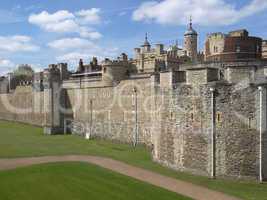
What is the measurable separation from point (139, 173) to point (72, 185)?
3713 millimetres

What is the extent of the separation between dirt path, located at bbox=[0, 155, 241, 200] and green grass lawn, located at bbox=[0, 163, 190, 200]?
0.60m

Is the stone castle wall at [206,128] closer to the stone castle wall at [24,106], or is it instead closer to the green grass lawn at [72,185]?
the green grass lawn at [72,185]

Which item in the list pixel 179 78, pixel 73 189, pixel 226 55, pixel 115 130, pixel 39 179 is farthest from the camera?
pixel 115 130

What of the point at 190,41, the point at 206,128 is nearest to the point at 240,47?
the point at 206,128

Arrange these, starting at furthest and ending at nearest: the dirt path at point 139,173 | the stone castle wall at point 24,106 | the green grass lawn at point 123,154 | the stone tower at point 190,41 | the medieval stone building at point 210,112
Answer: the stone tower at point 190,41, the stone castle wall at point 24,106, the medieval stone building at point 210,112, the green grass lawn at point 123,154, the dirt path at point 139,173

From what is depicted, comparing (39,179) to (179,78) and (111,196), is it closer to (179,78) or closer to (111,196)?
(111,196)

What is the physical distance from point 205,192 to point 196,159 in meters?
3.46

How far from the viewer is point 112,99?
113 feet

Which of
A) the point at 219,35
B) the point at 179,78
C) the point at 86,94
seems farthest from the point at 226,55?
the point at 86,94

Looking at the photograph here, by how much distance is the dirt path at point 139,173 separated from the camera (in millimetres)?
15141

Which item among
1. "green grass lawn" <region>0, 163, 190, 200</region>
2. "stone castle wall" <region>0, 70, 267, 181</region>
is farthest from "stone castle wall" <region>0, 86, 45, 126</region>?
"green grass lawn" <region>0, 163, 190, 200</region>

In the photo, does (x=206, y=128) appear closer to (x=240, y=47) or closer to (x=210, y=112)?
(x=210, y=112)

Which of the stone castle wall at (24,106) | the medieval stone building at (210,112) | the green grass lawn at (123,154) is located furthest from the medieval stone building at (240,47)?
the stone castle wall at (24,106)

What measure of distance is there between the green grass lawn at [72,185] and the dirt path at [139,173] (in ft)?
1.98
